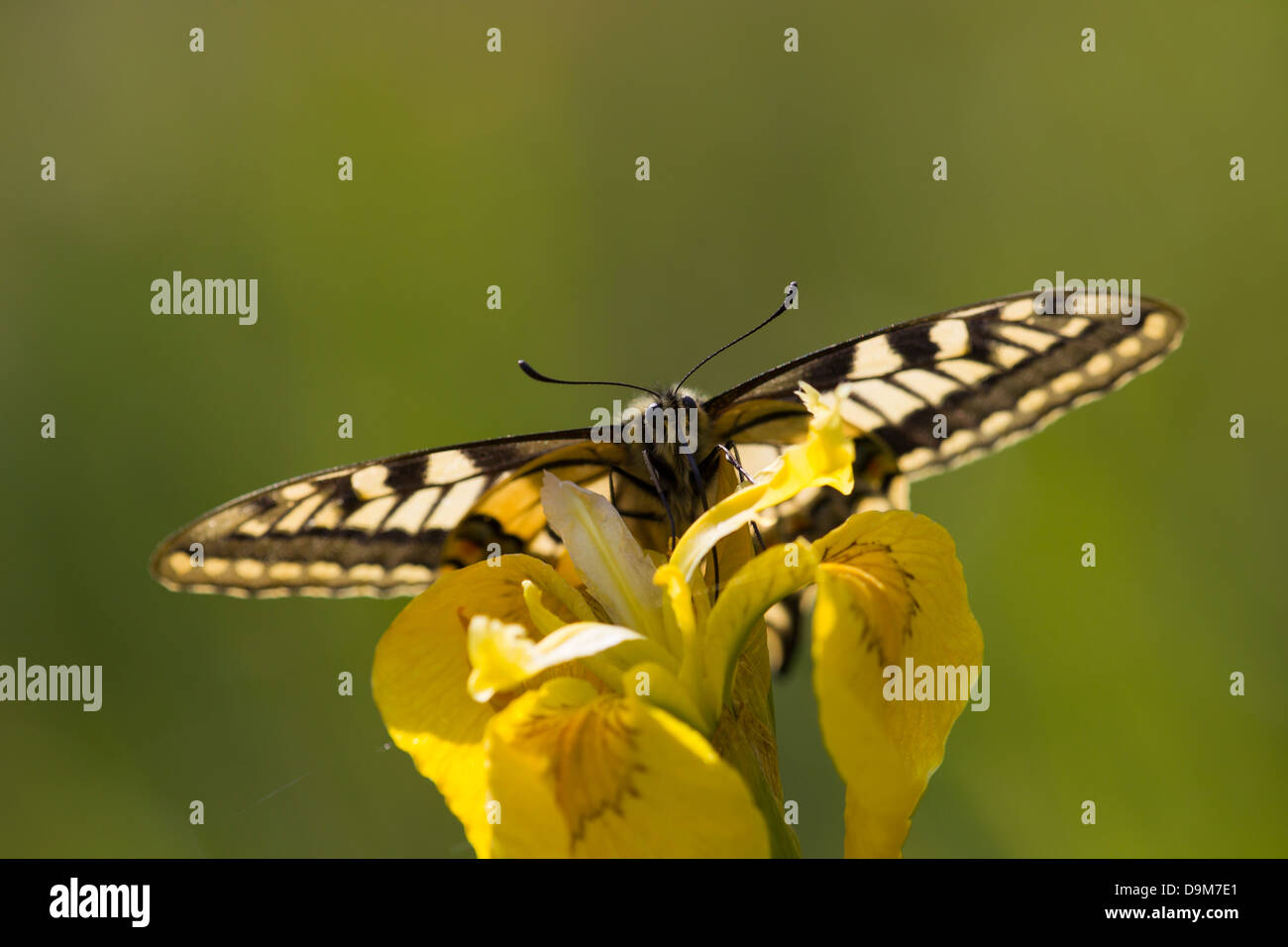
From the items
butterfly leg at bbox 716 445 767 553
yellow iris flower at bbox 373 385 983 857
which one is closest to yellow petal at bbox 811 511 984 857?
yellow iris flower at bbox 373 385 983 857

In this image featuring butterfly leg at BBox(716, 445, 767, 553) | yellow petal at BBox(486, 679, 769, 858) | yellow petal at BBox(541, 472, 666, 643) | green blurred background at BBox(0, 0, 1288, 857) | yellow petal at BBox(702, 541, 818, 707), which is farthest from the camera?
green blurred background at BBox(0, 0, 1288, 857)

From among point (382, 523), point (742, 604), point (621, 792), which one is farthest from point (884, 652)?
point (382, 523)

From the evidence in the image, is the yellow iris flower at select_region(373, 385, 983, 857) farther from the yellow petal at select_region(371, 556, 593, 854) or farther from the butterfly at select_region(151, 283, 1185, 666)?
the butterfly at select_region(151, 283, 1185, 666)

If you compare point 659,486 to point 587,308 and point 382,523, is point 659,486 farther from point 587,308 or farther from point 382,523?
point 587,308

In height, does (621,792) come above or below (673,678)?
below
